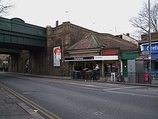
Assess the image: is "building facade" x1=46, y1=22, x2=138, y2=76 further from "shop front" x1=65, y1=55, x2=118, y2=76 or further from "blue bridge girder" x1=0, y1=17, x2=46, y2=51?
"blue bridge girder" x1=0, y1=17, x2=46, y2=51

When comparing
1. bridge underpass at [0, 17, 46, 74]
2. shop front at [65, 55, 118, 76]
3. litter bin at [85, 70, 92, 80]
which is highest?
bridge underpass at [0, 17, 46, 74]

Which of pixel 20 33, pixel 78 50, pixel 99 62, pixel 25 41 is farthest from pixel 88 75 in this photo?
pixel 25 41

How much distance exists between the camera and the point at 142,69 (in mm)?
24781

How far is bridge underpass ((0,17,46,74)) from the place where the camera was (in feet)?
130

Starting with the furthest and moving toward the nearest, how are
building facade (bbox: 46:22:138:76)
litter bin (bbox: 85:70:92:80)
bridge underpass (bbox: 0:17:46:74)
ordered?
bridge underpass (bbox: 0:17:46:74)
building facade (bbox: 46:22:138:76)
litter bin (bbox: 85:70:92:80)

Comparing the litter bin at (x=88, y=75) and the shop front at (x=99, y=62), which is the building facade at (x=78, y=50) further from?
the litter bin at (x=88, y=75)

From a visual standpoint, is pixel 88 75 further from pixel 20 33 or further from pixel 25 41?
pixel 25 41

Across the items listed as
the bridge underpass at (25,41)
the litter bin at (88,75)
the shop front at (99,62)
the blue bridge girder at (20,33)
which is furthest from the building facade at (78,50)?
the litter bin at (88,75)

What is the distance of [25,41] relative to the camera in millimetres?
43875

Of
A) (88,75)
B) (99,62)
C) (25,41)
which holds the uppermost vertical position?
(25,41)

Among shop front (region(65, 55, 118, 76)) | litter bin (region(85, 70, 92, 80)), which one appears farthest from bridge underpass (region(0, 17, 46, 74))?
litter bin (region(85, 70, 92, 80))

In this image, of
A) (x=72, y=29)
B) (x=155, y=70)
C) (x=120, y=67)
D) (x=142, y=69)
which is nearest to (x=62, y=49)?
(x=72, y=29)

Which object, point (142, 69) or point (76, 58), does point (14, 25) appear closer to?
point (76, 58)

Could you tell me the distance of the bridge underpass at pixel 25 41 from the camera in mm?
39697
